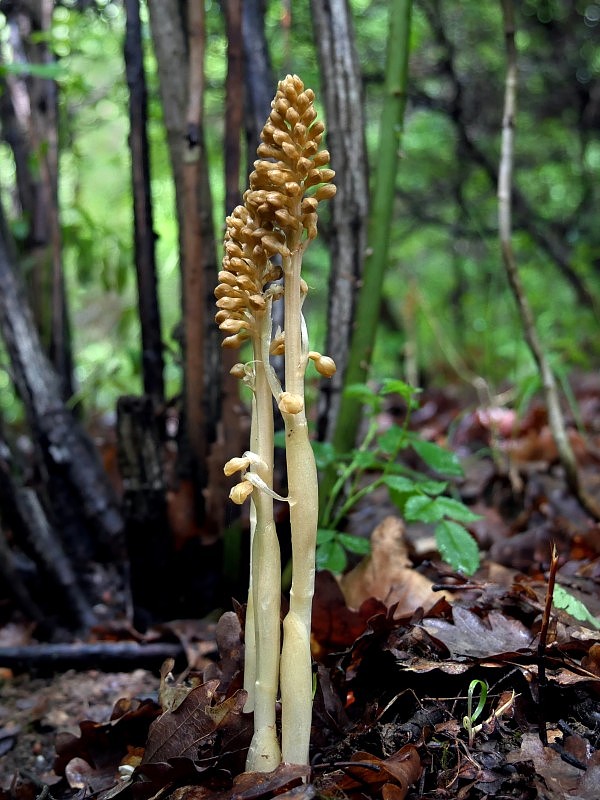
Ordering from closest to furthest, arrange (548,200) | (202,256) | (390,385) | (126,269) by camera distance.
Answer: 1. (390,385)
2. (202,256)
3. (126,269)
4. (548,200)

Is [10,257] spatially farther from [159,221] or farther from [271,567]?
[159,221]

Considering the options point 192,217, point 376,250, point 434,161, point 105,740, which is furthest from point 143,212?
point 434,161

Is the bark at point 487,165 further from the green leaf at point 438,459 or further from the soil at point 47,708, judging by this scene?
the soil at point 47,708

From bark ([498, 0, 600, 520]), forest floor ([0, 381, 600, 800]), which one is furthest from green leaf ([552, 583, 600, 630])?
bark ([498, 0, 600, 520])

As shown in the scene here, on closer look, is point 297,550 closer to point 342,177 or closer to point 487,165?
point 342,177

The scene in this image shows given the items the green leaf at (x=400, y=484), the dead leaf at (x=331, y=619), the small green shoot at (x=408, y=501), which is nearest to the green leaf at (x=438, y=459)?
the small green shoot at (x=408, y=501)

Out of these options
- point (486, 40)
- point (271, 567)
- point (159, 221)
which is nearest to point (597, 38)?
point (486, 40)

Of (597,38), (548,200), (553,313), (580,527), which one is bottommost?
(580,527)

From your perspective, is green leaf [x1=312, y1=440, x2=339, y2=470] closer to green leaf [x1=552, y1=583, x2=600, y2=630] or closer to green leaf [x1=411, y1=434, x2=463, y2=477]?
green leaf [x1=411, y1=434, x2=463, y2=477]
